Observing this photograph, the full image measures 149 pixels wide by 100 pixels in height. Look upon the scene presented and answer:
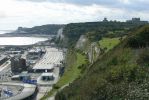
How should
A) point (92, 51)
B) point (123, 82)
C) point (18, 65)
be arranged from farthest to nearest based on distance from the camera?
point (18, 65)
point (92, 51)
point (123, 82)

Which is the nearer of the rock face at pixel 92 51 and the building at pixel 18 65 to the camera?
the rock face at pixel 92 51

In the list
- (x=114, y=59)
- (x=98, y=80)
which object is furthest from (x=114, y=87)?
(x=114, y=59)

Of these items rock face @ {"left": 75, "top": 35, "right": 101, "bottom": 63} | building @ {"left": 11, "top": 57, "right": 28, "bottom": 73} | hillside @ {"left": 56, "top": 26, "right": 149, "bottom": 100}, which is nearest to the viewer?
hillside @ {"left": 56, "top": 26, "right": 149, "bottom": 100}

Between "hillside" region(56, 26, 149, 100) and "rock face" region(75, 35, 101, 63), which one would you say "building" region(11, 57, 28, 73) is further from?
"hillside" region(56, 26, 149, 100)

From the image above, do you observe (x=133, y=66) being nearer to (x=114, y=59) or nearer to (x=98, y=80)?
(x=98, y=80)

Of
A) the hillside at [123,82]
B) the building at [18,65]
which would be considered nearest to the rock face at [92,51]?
the building at [18,65]

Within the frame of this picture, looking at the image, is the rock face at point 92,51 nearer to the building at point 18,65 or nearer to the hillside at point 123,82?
the building at point 18,65

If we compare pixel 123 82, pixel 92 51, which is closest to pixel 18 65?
pixel 92 51

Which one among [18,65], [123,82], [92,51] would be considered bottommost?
[18,65]

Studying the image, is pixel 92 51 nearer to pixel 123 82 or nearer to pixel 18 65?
pixel 123 82

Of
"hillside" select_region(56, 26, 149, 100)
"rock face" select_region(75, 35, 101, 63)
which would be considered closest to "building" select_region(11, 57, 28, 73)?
"rock face" select_region(75, 35, 101, 63)

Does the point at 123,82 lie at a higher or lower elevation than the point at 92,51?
higher
